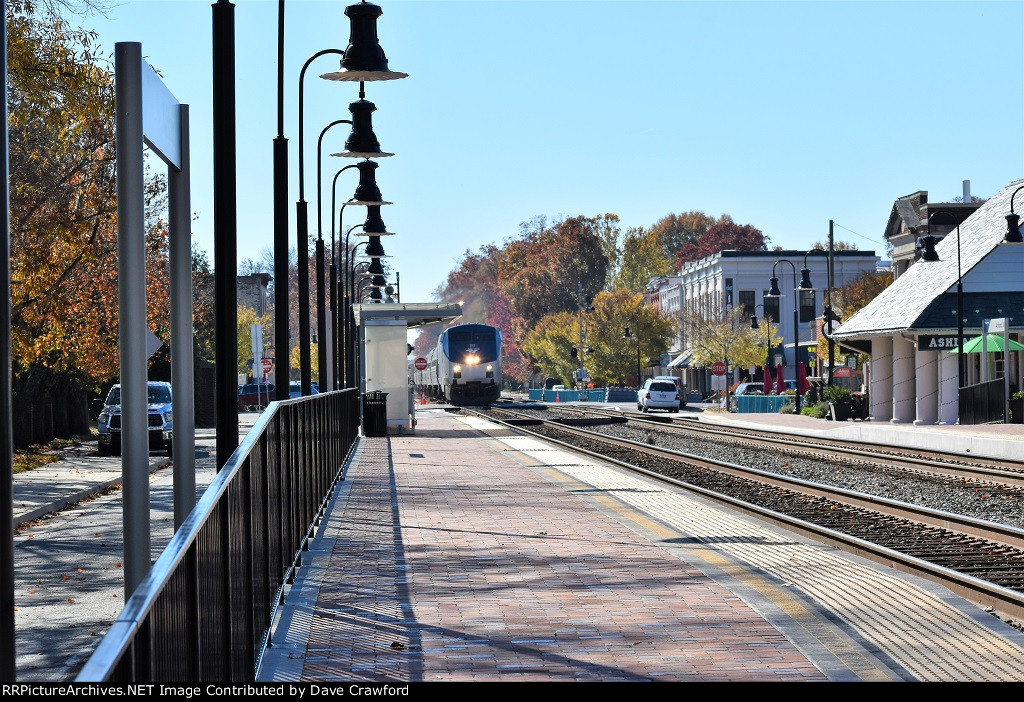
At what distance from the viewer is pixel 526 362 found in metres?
136

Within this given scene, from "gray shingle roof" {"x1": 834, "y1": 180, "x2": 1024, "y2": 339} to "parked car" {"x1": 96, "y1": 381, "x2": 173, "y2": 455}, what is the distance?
23867 mm

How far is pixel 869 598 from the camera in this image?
33.7 feet

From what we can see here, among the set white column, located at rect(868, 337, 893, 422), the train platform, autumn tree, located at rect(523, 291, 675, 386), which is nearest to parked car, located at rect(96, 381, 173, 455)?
the train platform

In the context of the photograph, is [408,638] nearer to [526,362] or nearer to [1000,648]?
[1000,648]

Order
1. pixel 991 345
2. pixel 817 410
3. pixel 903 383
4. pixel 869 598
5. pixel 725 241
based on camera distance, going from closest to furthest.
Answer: pixel 869 598, pixel 991 345, pixel 903 383, pixel 817 410, pixel 725 241

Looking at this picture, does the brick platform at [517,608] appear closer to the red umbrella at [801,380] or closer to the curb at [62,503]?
the curb at [62,503]

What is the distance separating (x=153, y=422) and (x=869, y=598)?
2660cm

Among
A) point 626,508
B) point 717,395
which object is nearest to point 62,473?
point 626,508

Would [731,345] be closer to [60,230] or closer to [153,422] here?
[153,422]

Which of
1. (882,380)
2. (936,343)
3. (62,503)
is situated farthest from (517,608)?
(882,380)

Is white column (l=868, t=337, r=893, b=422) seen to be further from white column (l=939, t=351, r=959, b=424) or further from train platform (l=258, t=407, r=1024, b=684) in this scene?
train platform (l=258, t=407, r=1024, b=684)

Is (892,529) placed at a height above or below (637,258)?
below

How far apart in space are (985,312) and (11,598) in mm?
47348

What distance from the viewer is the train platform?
7809 mm
